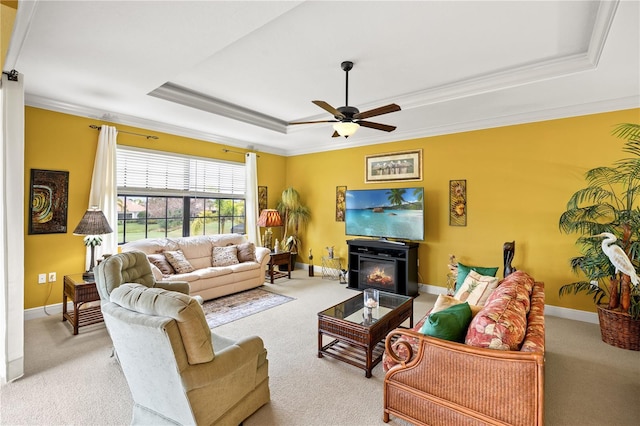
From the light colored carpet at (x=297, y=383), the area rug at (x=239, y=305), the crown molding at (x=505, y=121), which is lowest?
the light colored carpet at (x=297, y=383)

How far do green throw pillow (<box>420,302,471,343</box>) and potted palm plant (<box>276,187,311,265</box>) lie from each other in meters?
4.70

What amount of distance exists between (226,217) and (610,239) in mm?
5681

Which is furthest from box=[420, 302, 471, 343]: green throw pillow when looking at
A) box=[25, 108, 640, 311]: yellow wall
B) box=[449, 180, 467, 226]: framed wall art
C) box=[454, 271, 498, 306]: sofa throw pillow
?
box=[449, 180, 467, 226]: framed wall art

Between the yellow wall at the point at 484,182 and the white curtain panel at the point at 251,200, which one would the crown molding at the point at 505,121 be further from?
the white curtain panel at the point at 251,200

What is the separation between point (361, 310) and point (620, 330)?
270 cm

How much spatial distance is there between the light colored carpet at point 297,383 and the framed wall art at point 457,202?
187 cm

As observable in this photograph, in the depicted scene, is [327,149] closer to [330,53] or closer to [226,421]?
[330,53]

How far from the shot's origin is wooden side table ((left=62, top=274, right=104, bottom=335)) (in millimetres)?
3277

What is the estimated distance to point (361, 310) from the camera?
3182 millimetres

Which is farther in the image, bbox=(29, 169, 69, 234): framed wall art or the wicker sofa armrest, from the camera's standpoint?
bbox=(29, 169, 69, 234): framed wall art

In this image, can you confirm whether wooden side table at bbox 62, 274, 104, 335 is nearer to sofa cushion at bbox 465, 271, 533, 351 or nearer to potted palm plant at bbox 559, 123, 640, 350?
sofa cushion at bbox 465, 271, 533, 351

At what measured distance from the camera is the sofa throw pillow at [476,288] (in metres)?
2.91

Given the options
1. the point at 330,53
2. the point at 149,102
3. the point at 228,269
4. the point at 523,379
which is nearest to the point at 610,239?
the point at 523,379

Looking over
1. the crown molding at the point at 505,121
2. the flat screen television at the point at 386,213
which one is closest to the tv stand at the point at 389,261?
the flat screen television at the point at 386,213
